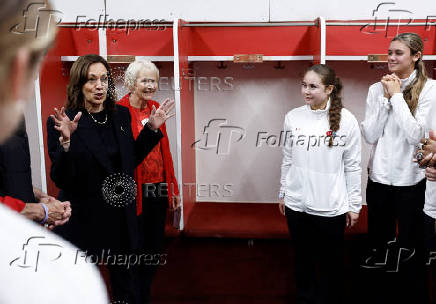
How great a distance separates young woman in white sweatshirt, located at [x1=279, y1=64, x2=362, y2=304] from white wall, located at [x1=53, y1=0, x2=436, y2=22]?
1.28 metres

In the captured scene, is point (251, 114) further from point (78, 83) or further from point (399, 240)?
point (78, 83)

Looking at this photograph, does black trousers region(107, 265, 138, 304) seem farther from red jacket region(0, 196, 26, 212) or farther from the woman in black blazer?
red jacket region(0, 196, 26, 212)

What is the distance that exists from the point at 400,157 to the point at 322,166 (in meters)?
0.45

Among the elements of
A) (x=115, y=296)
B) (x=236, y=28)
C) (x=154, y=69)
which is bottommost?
(x=115, y=296)

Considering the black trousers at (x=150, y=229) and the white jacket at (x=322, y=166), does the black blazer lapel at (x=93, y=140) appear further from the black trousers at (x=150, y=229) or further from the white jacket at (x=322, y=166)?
the white jacket at (x=322, y=166)

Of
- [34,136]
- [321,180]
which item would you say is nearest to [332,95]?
[321,180]

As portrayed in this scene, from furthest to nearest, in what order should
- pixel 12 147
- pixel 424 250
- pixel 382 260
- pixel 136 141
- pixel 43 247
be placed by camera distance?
pixel 382 260 < pixel 424 250 < pixel 136 141 < pixel 12 147 < pixel 43 247

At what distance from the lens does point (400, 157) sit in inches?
96.0

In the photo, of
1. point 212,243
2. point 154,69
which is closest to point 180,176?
point 212,243

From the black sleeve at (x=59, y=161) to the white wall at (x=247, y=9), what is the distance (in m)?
1.90

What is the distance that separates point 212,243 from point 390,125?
1.59 meters

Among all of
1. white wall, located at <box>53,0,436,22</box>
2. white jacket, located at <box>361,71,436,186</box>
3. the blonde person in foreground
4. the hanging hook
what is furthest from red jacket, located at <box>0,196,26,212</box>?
white wall, located at <box>53,0,436,22</box>

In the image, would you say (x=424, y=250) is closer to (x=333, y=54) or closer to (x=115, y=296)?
(x=333, y=54)

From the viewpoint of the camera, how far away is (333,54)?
314 cm
